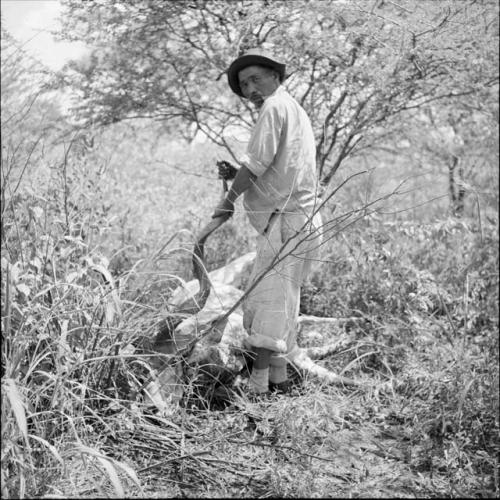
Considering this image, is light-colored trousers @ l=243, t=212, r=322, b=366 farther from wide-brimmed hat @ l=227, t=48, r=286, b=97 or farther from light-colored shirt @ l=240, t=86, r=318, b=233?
wide-brimmed hat @ l=227, t=48, r=286, b=97

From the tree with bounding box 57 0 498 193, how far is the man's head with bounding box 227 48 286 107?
0.55 meters

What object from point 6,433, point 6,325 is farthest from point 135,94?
point 6,433

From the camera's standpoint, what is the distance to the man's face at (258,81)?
3397 millimetres

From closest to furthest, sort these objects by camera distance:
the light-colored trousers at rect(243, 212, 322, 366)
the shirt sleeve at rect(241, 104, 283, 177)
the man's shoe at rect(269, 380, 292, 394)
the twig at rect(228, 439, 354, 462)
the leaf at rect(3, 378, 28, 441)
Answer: the leaf at rect(3, 378, 28, 441) → the twig at rect(228, 439, 354, 462) → the shirt sleeve at rect(241, 104, 283, 177) → the light-colored trousers at rect(243, 212, 322, 366) → the man's shoe at rect(269, 380, 292, 394)

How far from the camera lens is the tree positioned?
153 inches

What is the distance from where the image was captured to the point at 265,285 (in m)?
Answer: 3.42

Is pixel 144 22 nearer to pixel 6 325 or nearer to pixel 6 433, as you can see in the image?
pixel 6 325

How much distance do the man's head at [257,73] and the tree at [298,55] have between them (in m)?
0.55

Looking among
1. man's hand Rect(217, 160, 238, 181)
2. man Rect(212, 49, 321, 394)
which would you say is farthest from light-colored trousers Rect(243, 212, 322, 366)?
man's hand Rect(217, 160, 238, 181)

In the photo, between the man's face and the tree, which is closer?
the man's face

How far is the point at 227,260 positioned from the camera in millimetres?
5238

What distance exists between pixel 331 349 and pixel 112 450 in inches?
66.2

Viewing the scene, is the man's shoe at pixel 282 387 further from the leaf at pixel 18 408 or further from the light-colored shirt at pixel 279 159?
the leaf at pixel 18 408

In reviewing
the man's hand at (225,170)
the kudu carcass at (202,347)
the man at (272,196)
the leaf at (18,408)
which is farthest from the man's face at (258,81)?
the leaf at (18,408)
